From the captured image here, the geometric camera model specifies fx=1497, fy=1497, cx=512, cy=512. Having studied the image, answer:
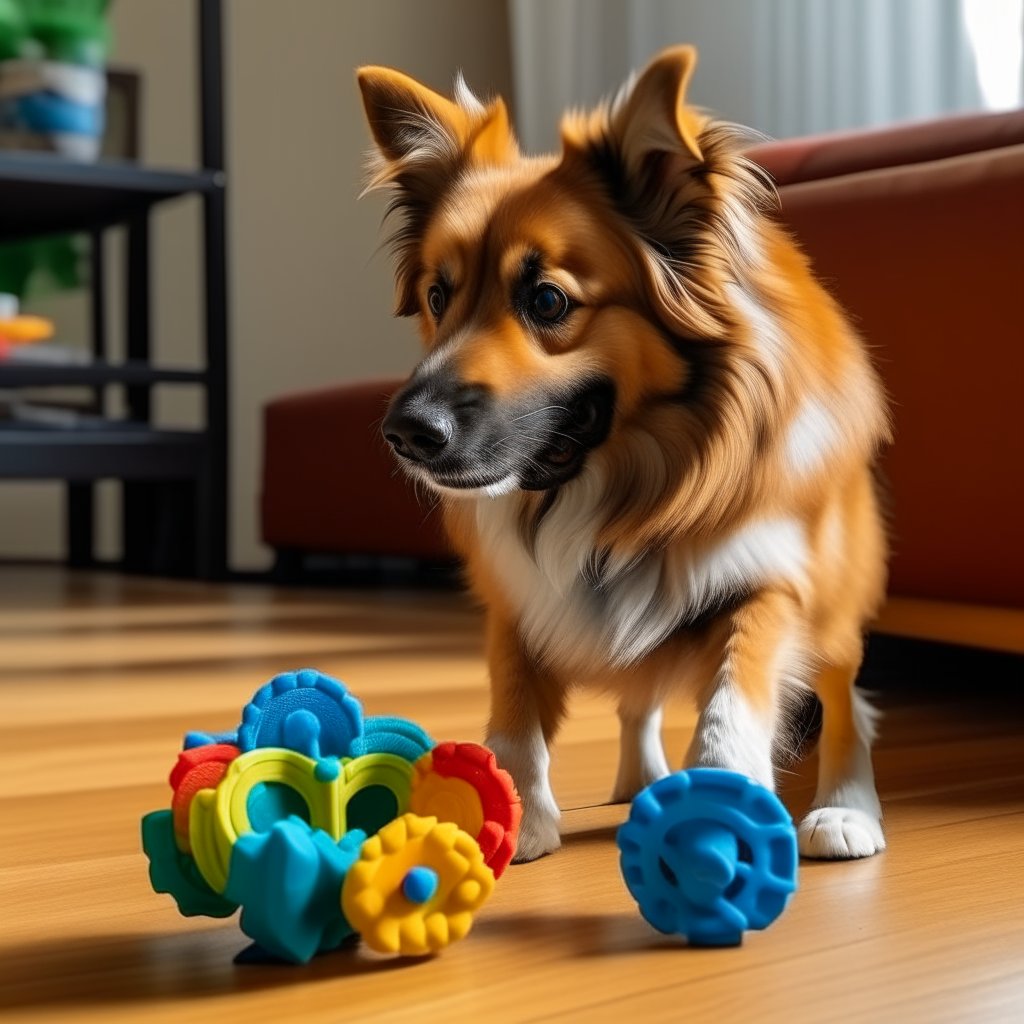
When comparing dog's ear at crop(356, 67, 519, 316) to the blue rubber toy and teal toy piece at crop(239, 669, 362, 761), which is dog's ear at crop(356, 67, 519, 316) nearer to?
teal toy piece at crop(239, 669, 362, 761)

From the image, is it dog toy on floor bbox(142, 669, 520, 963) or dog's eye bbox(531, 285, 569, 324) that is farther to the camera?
dog's eye bbox(531, 285, 569, 324)

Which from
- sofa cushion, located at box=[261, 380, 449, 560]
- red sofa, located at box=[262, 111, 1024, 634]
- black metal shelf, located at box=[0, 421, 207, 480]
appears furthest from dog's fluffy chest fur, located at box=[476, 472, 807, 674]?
black metal shelf, located at box=[0, 421, 207, 480]

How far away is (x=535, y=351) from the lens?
140 cm

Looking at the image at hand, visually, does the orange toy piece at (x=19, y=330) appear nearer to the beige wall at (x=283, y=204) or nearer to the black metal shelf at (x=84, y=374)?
the black metal shelf at (x=84, y=374)

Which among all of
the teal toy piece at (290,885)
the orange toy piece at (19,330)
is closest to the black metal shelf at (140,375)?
the orange toy piece at (19,330)

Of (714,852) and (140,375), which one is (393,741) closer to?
(714,852)

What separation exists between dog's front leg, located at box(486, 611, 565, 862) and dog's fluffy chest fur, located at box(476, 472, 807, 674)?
23 millimetres

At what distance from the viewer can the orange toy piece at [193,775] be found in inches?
43.1

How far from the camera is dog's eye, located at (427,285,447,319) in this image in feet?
4.99

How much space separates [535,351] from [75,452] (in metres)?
3.42

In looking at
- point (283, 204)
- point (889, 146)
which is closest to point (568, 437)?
point (889, 146)

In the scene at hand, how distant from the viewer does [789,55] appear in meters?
4.77

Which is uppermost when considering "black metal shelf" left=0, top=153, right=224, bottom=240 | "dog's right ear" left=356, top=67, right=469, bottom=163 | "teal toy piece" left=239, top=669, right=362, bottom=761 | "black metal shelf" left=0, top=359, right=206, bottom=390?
"black metal shelf" left=0, top=153, right=224, bottom=240

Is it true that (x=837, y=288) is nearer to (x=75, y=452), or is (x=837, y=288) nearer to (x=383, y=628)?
(x=383, y=628)
